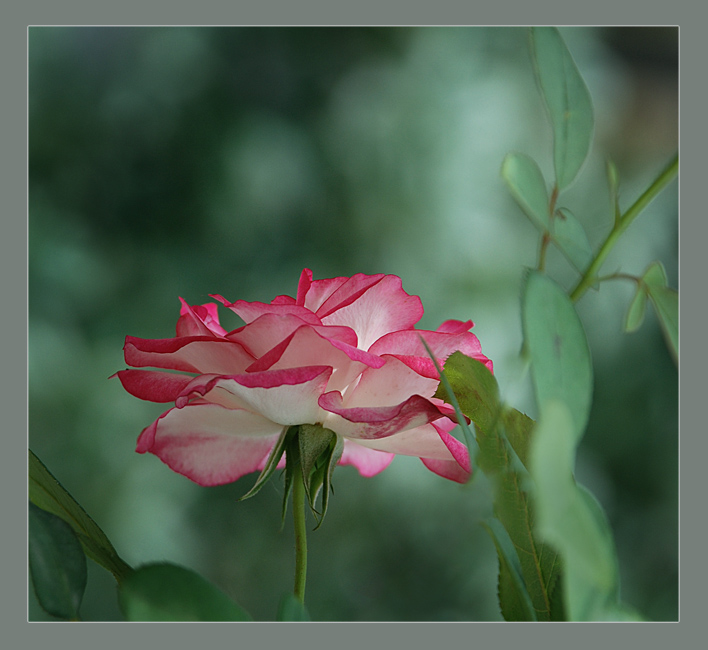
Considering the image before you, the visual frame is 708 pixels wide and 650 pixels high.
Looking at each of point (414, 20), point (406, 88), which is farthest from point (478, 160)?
point (414, 20)

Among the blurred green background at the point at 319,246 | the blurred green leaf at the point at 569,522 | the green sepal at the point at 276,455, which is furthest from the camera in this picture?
the blurred green background at the point at 319,246

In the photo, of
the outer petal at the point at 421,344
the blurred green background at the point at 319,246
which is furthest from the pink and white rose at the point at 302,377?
the blurred green background at the point at 319,246

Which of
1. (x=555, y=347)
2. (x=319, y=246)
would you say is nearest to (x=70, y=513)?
→ (x=555, y=347)

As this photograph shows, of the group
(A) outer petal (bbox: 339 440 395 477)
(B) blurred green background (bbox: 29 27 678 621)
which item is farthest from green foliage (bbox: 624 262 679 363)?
(B) blurred green background (bbox: 29 27 678 621)

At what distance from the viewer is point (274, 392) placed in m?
0.18

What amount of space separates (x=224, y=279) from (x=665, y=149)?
48cm

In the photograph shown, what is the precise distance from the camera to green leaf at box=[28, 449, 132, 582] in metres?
0.17

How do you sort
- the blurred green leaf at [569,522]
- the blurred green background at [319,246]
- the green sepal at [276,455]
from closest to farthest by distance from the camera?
the blurred green leaf at [569,522]
the green sepal at [276,455]
the blurred green background at [319,246]

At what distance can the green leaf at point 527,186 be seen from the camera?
0.18 m

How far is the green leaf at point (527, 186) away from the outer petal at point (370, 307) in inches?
1.6

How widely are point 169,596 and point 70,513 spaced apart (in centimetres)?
5

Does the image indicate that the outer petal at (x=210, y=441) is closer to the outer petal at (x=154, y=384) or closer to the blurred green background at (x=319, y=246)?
the outer petal at (x=154, y=384)

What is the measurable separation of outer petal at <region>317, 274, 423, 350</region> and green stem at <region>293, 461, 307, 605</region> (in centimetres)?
4

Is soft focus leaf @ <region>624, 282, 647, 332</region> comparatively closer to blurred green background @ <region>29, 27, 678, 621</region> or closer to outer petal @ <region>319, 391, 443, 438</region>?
outer petal @ <region>319, 391, 443, 438</region>
